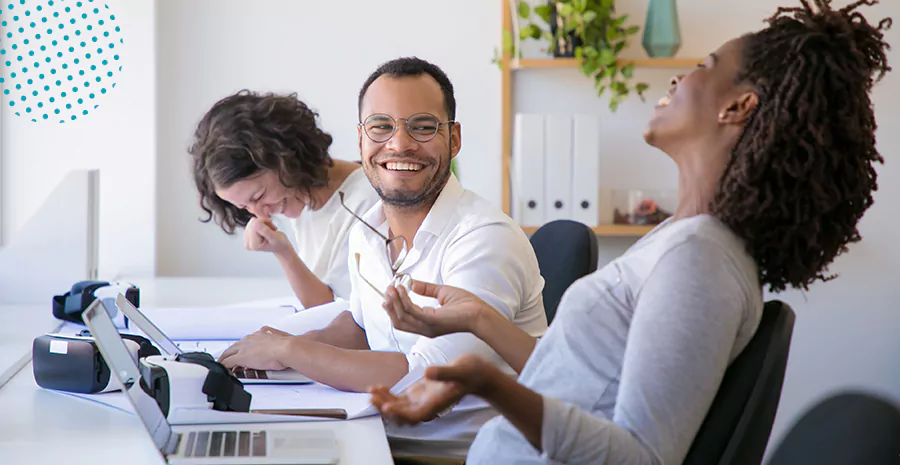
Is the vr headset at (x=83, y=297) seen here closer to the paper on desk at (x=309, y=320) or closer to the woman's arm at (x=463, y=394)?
the paper on desk at (x=309, y=320)

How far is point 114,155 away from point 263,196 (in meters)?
0.91

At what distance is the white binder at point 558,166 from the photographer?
308 cm

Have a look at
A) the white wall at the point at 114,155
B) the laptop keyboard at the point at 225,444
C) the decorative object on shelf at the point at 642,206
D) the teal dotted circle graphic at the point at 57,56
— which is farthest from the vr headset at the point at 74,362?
the decorative object on shelf at the point at 642,206

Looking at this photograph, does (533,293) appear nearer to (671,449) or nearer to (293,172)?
(671,449)

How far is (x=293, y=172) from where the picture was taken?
92.4 inches

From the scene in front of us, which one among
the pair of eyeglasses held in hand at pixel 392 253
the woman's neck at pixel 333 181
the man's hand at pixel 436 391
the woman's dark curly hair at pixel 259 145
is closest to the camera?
the man's hand at pixel 436 391

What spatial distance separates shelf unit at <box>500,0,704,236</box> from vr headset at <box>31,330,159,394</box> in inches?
73.8

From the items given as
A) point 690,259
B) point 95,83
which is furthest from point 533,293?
point 95,83

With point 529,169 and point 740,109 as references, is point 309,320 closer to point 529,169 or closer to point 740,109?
point 740,109

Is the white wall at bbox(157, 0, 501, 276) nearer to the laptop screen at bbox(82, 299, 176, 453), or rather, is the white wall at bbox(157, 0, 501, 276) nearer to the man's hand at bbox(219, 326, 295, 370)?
the man's hand at bbox(219, 326, 295, 370)

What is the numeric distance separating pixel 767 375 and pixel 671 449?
0.13 m

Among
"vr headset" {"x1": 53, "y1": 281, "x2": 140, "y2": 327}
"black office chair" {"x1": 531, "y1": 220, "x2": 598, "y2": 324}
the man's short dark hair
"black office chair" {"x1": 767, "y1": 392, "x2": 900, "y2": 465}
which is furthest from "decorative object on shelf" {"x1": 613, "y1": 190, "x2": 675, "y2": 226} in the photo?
"black office chair" {"x1": 767, "y1": 392, "x2": 900, "y2": 465}

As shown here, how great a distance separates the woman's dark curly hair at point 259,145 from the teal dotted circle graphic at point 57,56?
80 centimetres

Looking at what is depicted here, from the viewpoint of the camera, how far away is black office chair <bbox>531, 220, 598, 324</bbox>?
208cm
